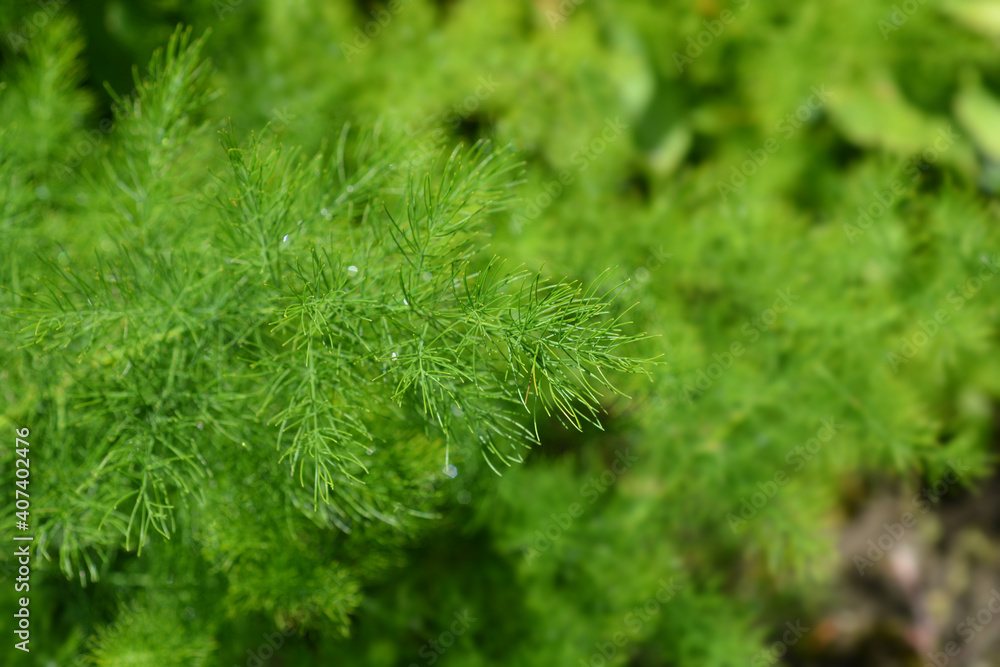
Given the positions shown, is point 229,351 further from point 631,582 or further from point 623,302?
point 631,582

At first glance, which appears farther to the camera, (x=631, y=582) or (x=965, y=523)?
(x=965, y=523)

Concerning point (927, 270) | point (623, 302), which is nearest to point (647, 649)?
point (623, 302)

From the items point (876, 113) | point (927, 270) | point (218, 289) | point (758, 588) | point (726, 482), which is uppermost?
point (876, 113)

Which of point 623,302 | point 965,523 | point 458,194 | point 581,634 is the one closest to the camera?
point 458,194

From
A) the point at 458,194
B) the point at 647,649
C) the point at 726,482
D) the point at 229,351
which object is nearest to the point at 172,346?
the point at 229,351

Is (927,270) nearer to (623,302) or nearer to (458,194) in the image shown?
(623,302)

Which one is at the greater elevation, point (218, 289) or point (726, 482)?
point (726, 482)

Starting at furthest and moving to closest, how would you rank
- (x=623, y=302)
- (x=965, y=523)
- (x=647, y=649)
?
1. (x=965, y=523)
2. (x=647, y=649)
3. (x=623, y=302)
